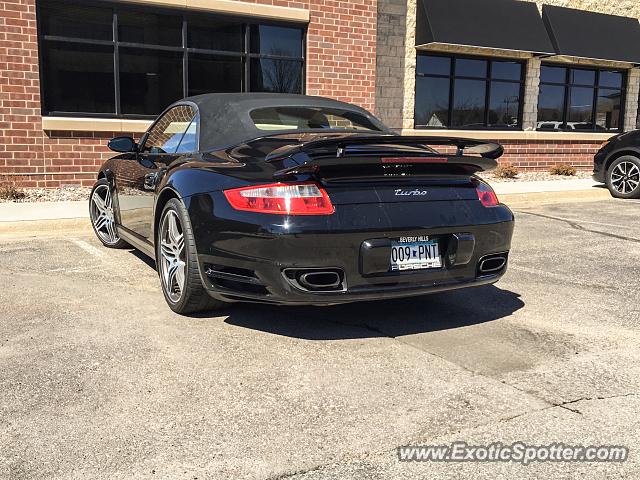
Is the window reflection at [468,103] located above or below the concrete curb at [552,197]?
above

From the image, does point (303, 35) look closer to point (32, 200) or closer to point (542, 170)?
point (32, 200)

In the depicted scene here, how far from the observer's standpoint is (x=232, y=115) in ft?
14.9

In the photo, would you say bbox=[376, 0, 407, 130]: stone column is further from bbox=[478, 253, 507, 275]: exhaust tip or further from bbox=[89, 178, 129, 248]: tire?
bbox=[478, 253, 507, 275]: exhaust tip

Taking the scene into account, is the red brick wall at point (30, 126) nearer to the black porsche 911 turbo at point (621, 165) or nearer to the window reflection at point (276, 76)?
the window reflection at point (276, 76)

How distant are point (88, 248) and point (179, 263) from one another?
10.1 feet

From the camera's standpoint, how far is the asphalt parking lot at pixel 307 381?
2.45 meters

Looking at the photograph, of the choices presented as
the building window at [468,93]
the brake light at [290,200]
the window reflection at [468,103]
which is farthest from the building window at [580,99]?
the brake light at [290,200]

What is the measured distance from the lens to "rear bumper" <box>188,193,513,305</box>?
3412 millimetres

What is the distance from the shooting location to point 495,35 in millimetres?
14445

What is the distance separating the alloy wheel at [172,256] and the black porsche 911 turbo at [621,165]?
992 cm

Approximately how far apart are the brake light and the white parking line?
3.40 meters

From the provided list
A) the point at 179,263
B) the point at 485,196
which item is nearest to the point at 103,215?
the point at 179,263

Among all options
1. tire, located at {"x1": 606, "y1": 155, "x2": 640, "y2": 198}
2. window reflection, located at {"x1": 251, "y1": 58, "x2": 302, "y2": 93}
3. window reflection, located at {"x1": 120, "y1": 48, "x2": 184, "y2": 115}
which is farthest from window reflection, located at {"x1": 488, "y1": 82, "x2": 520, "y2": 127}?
window reflection, located at {"x1": 120, "y1": 48, "x2": 184, "y2": 115}

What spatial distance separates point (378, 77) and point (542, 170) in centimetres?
559
